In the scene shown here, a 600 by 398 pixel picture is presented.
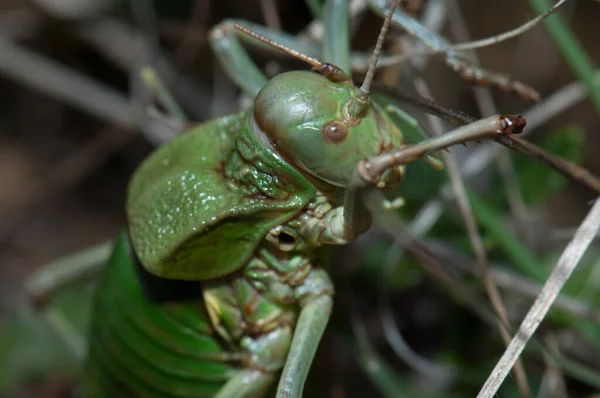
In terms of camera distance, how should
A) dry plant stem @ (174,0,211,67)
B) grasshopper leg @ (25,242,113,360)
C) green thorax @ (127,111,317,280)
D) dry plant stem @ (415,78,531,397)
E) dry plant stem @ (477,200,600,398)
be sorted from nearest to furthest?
dry plant stem @ (477,200,600,398), green thorax @ (127,111,317,280), dry plant stem @ (415,78,531,397), grasshopper leg @ (25,242,113,360), dry plant stem @ (174,0,211,67)

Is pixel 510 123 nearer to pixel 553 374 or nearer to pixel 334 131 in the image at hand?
pixel 334 131

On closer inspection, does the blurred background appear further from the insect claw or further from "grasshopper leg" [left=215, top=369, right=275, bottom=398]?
the insect claw

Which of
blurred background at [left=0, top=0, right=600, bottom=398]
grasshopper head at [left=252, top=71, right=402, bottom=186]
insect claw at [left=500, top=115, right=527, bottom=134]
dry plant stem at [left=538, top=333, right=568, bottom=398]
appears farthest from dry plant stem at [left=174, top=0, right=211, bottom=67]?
insect claw at [left=500, top=115, right=527, bottom=134]

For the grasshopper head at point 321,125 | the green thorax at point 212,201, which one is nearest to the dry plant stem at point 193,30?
the green thorax at point 212,201

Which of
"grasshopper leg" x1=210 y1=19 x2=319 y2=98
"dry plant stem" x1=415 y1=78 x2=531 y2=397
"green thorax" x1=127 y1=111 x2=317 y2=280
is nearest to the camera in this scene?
"green thorax" x1=127 y1=111 x2=317 y2=280

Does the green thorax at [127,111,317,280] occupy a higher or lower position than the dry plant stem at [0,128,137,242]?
higher

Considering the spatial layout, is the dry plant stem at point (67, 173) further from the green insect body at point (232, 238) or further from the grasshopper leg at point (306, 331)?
the grasshopper leg at point (306, 331)

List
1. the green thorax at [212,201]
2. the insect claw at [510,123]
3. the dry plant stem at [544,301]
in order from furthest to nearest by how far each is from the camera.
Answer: the green thorax at [212,201] → the dry plant stem at [544,301] → the insect claw at [510,123]

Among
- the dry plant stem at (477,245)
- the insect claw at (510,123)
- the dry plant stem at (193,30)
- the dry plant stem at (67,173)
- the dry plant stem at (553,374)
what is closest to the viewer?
the insect claw at (510,123)
